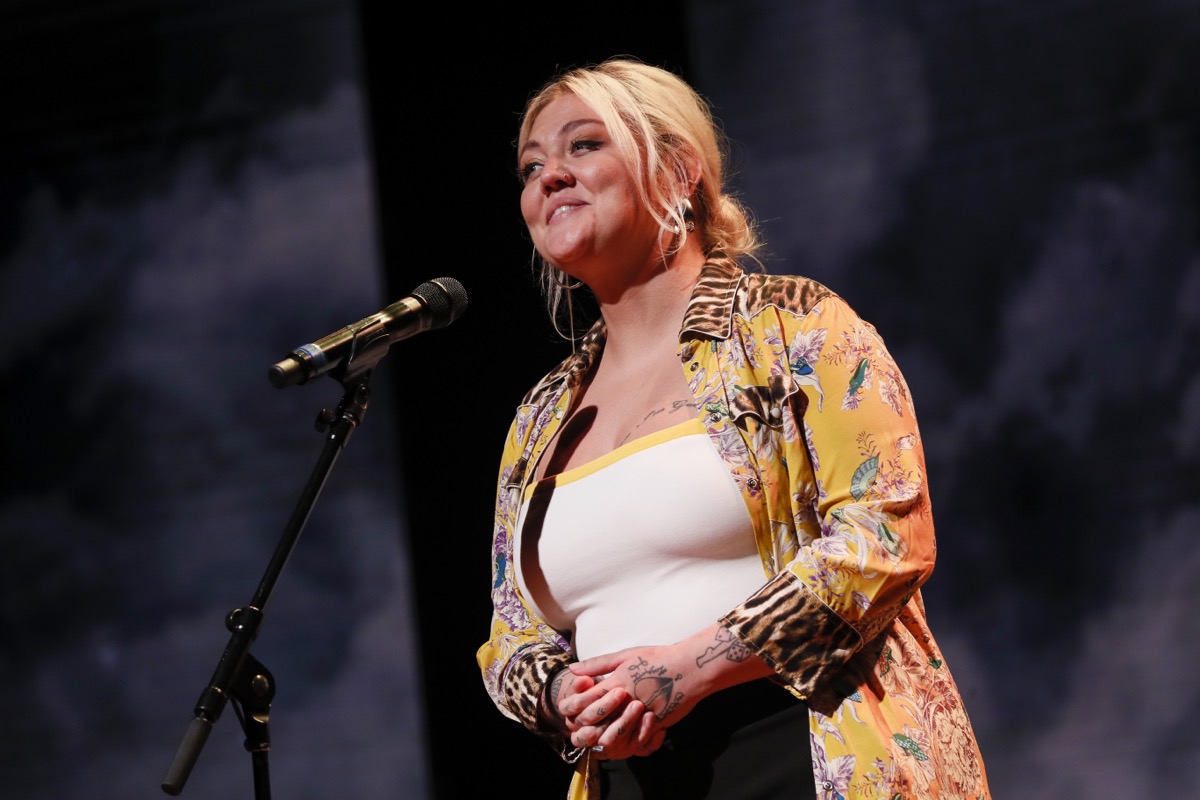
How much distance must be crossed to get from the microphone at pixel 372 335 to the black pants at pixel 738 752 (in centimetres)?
58

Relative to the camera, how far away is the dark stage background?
2.40m

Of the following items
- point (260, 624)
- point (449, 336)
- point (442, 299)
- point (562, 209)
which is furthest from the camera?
point (449, 336)

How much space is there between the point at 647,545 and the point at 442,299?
43 centimetres

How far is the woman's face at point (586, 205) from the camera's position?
1.69 metres

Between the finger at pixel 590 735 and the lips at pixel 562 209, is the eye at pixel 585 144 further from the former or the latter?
the finger at pixel 590 735


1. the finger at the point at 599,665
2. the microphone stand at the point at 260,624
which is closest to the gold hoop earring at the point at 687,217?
the microphone stand at the point at 260,624

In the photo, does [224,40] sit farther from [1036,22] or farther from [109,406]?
[1036,22]

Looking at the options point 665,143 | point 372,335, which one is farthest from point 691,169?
point 372,335

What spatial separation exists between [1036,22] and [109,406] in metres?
2.29

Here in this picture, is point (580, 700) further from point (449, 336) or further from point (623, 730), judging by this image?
point (449, 336)

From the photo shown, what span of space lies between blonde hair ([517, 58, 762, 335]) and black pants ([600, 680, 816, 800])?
0.63 m

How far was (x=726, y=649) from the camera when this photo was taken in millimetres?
1301

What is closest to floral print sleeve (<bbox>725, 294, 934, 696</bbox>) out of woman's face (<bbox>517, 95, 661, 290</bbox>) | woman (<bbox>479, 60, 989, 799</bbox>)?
woman (<bbox>479, 60, 989, 799</bbox>)

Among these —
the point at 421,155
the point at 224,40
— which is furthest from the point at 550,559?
the point at 224,40
